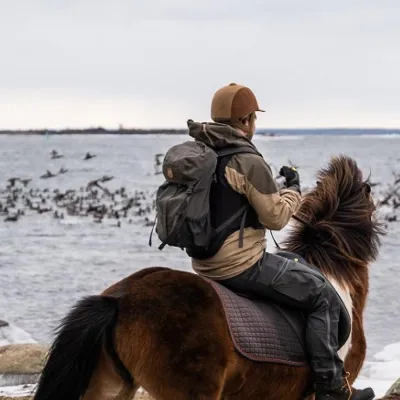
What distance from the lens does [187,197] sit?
4.75 metres

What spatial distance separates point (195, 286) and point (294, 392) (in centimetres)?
98

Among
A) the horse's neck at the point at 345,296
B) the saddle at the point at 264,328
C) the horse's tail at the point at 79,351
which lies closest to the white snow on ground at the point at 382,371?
the horse's neck at the point at 345,296

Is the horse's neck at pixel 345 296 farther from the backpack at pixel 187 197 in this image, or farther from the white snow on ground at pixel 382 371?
the white snow on ground at pixel 382 371

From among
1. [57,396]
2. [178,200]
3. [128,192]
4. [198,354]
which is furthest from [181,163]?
[128,192]

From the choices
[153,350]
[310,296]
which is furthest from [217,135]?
[153,350]

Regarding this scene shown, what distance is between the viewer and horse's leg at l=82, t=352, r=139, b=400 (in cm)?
473

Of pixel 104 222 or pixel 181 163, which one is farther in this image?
pixel 104 222

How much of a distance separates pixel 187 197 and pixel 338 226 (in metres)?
1.48

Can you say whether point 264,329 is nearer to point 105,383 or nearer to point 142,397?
point 105,383

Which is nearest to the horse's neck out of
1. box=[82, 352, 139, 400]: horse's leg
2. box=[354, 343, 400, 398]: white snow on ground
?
box=[82, 352, 139, 400]: horse's leg

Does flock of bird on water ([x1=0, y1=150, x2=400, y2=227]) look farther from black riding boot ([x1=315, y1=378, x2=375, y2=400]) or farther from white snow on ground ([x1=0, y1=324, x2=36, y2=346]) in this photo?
black riding boot ([x1=315, y1=378, x2=375, y2=400])

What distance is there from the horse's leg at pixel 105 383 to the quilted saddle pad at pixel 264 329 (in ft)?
2.17

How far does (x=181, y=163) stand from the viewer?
473cm

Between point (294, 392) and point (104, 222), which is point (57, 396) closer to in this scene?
point (294, 392)
